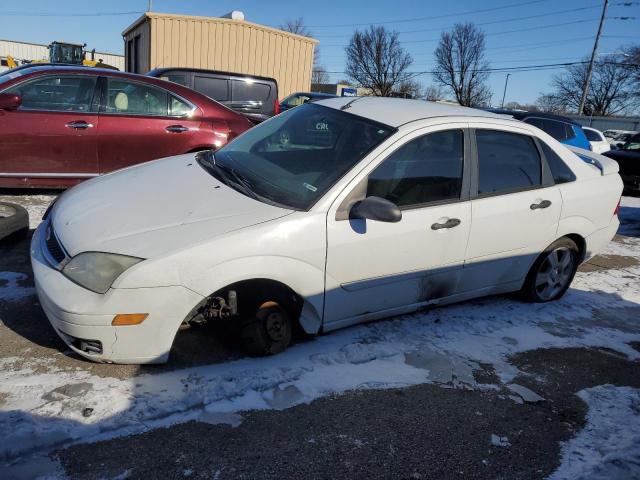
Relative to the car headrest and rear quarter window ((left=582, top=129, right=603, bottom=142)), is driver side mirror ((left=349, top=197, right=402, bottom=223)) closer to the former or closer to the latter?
the car headrest

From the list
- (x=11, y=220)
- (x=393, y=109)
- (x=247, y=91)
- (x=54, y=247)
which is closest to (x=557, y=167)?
(x=393, y=109)

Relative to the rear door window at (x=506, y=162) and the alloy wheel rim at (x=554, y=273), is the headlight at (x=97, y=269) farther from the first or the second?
the alloy wheel rim at (x=554, y=273)

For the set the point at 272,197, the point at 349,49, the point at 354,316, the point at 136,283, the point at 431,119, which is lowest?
the point at 354,316

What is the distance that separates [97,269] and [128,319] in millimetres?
307

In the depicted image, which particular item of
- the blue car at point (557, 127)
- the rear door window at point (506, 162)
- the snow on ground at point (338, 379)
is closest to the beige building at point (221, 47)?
the blue car at point (557, 127)

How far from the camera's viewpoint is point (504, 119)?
4039 millimetres

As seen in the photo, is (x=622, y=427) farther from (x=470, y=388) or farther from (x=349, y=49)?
(x=349, y=49)

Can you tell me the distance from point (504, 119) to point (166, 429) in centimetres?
333

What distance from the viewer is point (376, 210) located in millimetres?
3008

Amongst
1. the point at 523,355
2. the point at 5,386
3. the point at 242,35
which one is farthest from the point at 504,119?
the point at 242,35

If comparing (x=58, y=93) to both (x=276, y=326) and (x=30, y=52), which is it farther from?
(x=30, y=52)

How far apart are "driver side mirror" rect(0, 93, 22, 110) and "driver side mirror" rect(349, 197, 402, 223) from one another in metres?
4.24

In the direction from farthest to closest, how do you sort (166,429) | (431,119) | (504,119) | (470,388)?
1. (504,119)
2. (431,119)
3. (470,388)
4. (166,429)

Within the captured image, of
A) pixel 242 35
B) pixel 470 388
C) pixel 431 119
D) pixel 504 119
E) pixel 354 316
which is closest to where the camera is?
pixel 470 388
